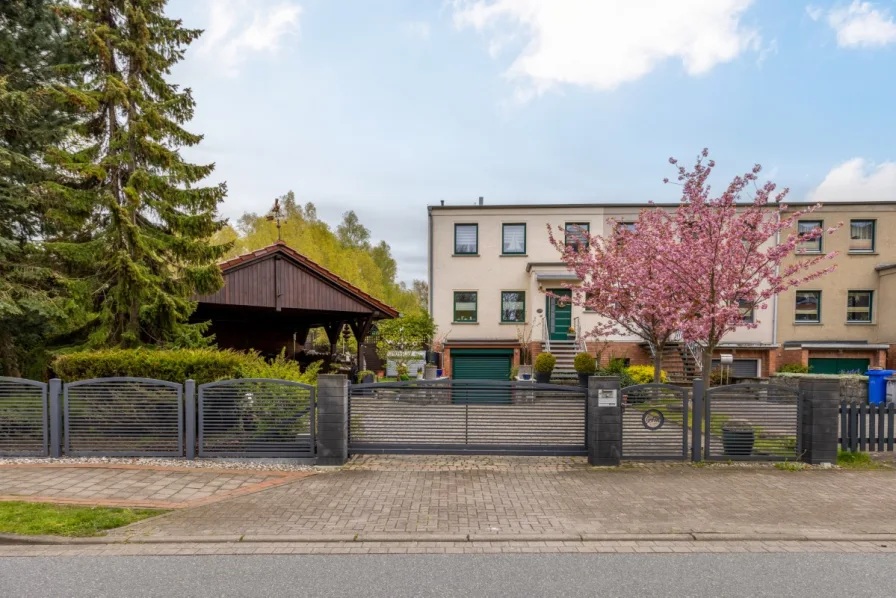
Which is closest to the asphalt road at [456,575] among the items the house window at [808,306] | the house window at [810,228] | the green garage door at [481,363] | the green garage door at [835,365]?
the green garage door at [481,363]

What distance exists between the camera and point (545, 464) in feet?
26.6

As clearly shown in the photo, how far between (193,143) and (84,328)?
15.7ft

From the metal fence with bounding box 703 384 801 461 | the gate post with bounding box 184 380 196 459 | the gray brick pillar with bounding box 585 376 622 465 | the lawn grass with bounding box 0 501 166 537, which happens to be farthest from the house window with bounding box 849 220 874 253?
the lawn grass with bounding box 0 501 166 537

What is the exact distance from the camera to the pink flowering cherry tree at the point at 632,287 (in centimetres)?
1247

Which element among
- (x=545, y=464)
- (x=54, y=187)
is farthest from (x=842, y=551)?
(x=54, y=187)

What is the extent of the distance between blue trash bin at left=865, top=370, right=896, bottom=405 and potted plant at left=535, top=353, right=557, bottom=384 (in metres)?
10.3

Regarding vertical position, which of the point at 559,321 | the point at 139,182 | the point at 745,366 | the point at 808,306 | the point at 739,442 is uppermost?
the point at 139,182

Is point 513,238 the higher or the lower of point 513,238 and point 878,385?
the higher

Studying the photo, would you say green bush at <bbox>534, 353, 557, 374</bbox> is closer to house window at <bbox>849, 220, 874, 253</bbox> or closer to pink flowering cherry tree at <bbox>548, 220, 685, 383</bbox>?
pink flowering cherry tree at <bbox>548, 220, 685, 383</bbox>

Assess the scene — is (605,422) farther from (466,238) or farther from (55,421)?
(466,238)

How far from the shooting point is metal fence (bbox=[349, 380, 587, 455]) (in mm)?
8289

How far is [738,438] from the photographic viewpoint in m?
8.18

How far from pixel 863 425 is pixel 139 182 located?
14.5 metres

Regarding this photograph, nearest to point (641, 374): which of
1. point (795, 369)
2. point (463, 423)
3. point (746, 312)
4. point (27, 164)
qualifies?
point (746, 312)
